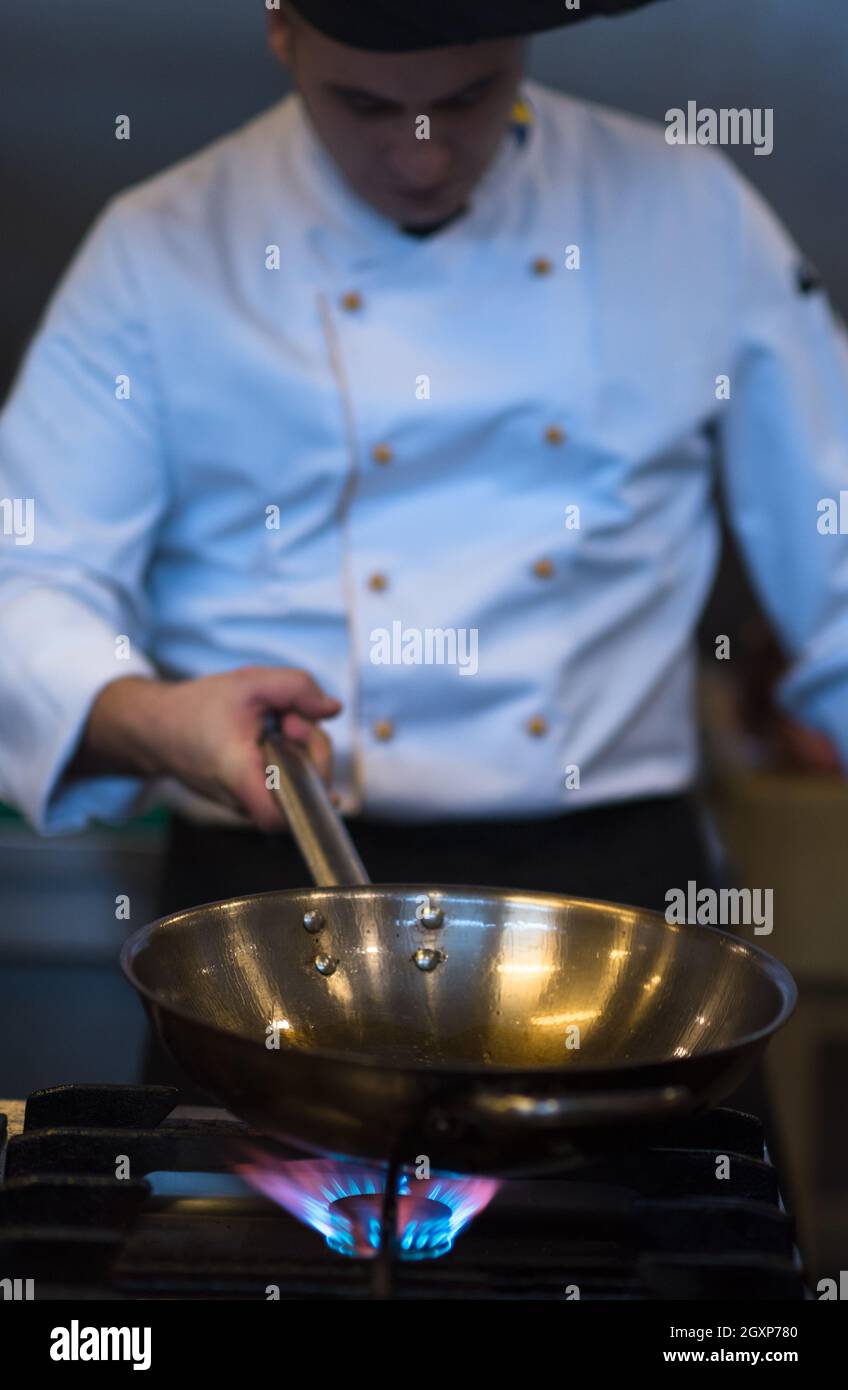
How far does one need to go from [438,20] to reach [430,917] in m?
0.45

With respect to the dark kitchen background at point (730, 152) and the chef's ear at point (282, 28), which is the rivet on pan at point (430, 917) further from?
the dark kitchen background at point (730, 152)

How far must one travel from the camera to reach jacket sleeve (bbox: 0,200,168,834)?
106 centimetres

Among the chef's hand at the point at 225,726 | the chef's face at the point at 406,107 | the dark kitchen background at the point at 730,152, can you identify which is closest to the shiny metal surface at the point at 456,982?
the chef's hand at the point at 225,726

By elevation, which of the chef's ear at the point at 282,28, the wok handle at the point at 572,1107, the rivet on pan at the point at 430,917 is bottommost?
the wok handle at the point at 572,1107

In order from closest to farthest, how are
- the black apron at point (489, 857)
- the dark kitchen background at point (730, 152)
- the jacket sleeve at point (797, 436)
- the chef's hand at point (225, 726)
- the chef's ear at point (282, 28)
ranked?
1. the chef's hand at point (225, 726)
2. the chef's ear at point (282, 28)
3. the black apron at point (489, 857)
4. the jacket sleeve at point (797, 436)
5. the dark kitchen background at point (730, 152)

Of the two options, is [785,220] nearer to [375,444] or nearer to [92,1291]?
[375,444]

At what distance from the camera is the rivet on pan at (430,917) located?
2.37 ft

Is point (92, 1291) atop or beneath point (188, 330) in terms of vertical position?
beneath

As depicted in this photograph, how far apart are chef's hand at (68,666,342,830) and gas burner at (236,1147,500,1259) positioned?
9.0 inches

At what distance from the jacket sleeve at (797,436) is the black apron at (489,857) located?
167mm

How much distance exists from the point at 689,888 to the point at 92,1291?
25.8 inches

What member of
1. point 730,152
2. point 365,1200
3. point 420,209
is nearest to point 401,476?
point 420,209
